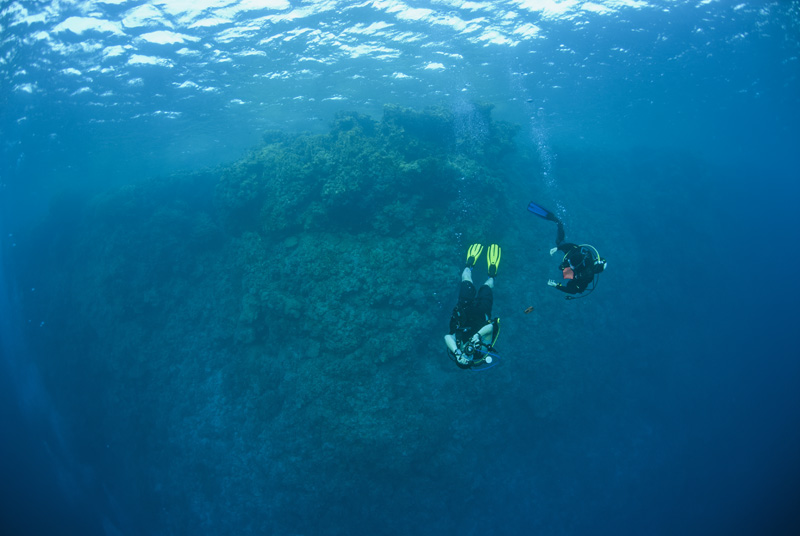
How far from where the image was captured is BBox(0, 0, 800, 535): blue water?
426 inches

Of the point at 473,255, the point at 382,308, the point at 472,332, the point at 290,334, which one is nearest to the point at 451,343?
the point at 472,332

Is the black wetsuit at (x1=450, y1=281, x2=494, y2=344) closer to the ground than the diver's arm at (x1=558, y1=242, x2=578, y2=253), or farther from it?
closer to the ground

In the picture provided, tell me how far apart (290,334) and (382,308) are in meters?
3.45

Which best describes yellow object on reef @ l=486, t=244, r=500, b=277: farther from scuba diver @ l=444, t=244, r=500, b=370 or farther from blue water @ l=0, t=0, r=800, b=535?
blue water @ l=0, t=0, r=800, b=535

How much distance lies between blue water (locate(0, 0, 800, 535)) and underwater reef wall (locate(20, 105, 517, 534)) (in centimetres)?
10

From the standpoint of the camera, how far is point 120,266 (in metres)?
14.5

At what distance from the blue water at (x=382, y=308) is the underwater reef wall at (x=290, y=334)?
103mm

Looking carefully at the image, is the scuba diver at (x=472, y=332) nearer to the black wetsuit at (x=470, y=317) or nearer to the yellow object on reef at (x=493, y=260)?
the black wetsuit at (x=470, y=317)

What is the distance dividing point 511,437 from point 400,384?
5.10 meters

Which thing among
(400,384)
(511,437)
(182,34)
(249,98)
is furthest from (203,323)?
(249,98)

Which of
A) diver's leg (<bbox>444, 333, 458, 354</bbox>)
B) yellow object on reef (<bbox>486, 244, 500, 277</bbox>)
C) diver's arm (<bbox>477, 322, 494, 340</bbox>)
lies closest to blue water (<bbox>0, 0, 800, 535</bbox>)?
yellow object on reef (<bbox>486, 244, 500, 277</bbox>)

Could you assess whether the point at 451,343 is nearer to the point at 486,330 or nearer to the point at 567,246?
the point at 486,330

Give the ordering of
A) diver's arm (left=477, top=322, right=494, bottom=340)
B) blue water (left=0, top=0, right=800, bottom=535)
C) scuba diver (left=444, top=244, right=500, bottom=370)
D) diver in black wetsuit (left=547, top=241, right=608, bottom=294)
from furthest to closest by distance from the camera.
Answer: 1. blue water (left=0, top=0, right=800, bottom=535)
2. diver in black wetsuit (left=547, top=241, right=608, bottom=294)
3. diver's arm (left=477, top=322, right=494, bottom=340)
4. scuba diver (left=444, top=244, right=500, bottom=370)

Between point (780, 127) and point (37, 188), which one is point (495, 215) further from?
point (780, 127)
